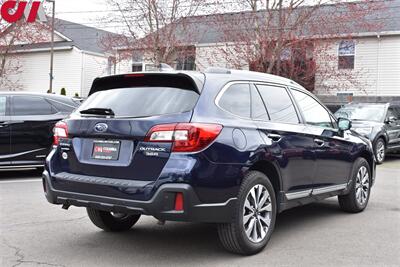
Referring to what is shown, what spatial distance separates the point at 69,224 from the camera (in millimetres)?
6133

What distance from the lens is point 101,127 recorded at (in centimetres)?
468

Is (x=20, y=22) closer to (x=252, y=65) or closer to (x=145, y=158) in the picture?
(x=252, y=65)

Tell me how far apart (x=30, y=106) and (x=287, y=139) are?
6.18m

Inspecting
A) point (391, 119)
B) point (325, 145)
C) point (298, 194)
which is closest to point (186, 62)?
point (391, 119)

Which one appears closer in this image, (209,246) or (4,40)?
(209,246)

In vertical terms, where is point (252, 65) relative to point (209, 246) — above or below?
above

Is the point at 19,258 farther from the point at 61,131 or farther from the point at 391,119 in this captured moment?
the point at 391,119

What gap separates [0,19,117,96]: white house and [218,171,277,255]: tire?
25974mm

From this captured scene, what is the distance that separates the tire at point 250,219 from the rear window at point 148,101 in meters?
0.91

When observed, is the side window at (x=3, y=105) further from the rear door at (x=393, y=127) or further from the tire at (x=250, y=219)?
the rear door at (x=393, y=127)

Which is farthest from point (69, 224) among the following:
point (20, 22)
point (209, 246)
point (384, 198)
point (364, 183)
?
point (20, 22)

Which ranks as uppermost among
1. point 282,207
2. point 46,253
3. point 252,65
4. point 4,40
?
point 4,40

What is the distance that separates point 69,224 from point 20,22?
2472 cm

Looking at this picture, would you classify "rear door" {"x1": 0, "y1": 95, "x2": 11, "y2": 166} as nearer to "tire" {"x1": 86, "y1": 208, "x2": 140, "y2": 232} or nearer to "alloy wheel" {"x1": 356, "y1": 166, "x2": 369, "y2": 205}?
"tire" {"x1": 86, "y1": 208, "x2": 140, "y2": 232}
